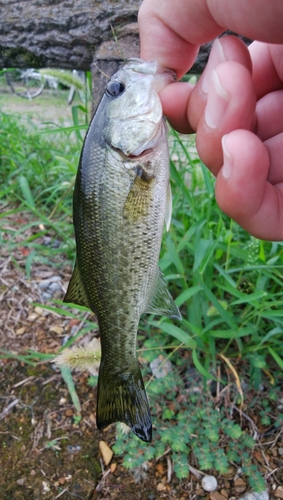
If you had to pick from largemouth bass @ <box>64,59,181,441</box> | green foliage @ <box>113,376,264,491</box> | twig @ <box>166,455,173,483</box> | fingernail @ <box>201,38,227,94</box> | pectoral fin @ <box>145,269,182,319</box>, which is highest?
fingernail @ <box>201,38,227,94</box>

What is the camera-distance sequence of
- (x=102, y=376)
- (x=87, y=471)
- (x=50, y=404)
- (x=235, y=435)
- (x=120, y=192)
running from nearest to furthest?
1. (x=120, y=192)
2. (x=102, y=376)
3. (x=235, y=435)
4. (x=87, y=471)
5. (x=50, y=404)

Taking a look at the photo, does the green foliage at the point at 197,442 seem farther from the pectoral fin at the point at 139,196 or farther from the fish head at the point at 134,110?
the fish head at the point at 134,110

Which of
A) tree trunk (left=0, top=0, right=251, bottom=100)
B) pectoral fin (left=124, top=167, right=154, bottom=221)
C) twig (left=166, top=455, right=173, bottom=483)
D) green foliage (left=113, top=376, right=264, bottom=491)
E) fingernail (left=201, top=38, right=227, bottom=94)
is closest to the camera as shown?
fingernail (left=201, top=38, right=227, bottom=94)

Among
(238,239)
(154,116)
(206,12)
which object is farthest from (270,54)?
(238,239)

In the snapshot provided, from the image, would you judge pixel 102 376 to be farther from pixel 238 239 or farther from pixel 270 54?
pixel 270 54

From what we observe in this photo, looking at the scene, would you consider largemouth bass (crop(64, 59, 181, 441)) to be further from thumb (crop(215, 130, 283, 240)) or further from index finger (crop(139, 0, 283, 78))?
thumb (crop(215, 130, 283, 240))

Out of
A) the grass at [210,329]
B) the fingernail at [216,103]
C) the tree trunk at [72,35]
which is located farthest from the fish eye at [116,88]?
the tree trunk at [72,35]

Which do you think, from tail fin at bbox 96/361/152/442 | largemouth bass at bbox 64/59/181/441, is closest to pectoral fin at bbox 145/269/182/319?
largemouth bass at bbox 64/59/181/441
